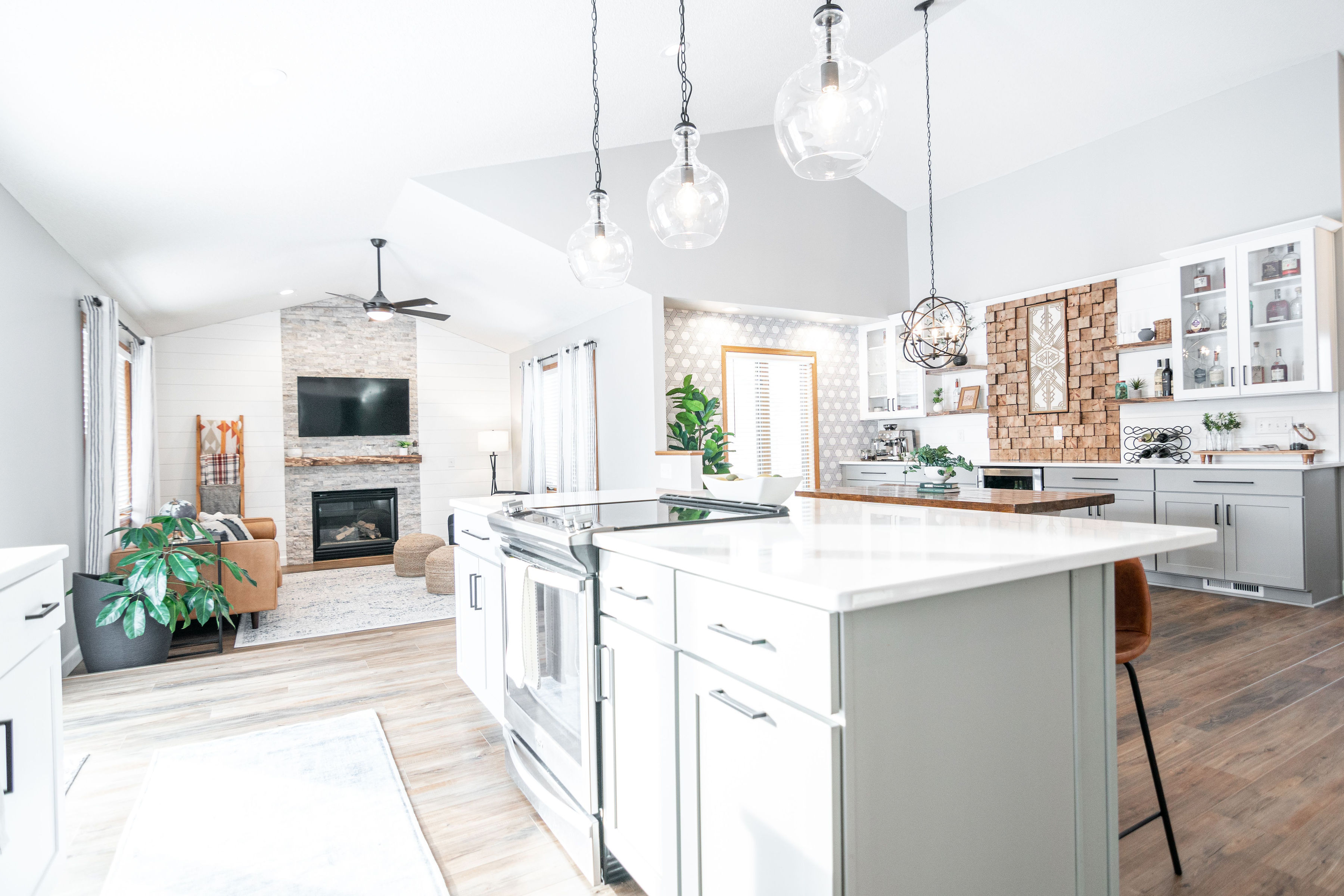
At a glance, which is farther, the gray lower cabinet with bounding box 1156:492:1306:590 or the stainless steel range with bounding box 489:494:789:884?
the gray lower cabinet with bounding box 1156:492:1306:590

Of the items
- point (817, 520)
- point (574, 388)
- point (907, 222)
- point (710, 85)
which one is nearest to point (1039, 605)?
point (817, 520)

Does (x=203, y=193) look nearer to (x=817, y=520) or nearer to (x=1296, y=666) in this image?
(x=817, y=520)

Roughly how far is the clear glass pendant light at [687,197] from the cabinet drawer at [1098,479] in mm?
4305

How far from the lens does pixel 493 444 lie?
27.8 feet

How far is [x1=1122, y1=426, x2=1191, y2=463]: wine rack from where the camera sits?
17.3 ft

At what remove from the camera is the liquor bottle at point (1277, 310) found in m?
4.59

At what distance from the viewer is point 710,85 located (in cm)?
473

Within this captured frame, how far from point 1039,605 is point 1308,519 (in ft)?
14.4

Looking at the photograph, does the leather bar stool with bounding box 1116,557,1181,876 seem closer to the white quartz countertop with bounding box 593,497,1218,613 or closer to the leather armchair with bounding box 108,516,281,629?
the white quartz countertop with bounding box 593,497,1218,613

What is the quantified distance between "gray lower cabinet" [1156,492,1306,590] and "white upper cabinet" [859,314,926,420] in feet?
8.17

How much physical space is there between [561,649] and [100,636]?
3.31 m

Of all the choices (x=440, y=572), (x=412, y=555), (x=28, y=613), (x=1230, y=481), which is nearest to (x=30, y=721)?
(x=28, y=613)

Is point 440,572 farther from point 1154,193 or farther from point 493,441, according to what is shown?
point 1154,193

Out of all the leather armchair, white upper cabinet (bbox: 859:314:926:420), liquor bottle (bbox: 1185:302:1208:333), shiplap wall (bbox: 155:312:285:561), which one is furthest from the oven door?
shiplap wall (bbox: 155:312:285:561)
